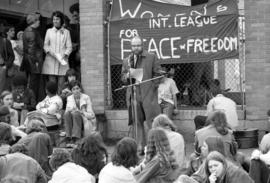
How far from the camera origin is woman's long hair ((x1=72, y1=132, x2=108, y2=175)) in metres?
8.33

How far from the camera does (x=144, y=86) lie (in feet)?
41.0

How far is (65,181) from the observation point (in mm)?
7566

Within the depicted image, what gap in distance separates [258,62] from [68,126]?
3.88 metres

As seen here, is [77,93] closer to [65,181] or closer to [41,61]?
[41,61]

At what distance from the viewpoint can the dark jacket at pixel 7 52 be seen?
14.9 metres

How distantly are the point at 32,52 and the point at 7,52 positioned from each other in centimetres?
54

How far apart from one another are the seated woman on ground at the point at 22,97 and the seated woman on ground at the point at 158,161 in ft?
18.0

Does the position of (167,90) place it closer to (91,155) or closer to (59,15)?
(59,15)

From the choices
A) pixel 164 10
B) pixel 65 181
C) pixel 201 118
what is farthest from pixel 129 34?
pixel 65 181

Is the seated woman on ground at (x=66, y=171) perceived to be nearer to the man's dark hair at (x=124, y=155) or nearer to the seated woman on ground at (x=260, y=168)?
the man's dark hair at (x=124, y=155)

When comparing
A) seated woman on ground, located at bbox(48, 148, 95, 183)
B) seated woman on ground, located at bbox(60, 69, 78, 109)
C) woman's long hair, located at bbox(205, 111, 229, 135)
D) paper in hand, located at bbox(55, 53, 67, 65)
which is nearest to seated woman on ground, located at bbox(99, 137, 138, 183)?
seated woman on ground, located at bbox(48, 148, 95, 183)

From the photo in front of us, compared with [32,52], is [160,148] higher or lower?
lower

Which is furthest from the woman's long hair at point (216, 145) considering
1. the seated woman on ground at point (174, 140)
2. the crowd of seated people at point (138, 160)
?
the seated woman on ground at point (174, 140)

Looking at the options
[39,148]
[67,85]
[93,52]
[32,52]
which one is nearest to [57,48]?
[32,52]
